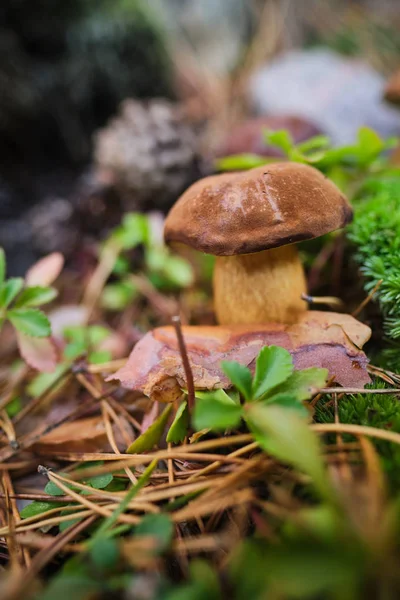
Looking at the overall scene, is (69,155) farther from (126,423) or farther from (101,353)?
(126,423)

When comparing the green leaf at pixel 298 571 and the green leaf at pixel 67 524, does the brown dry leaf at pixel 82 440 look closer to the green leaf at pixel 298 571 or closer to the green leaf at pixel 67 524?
the green leaf at pixel 67 524

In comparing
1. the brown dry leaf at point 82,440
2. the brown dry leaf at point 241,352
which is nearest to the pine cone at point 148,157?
the brown dry leaf at point 241,352

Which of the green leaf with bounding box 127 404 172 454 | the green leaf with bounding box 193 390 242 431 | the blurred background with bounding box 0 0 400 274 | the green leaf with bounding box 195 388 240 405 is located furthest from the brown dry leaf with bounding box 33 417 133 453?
the blurred background with bounding box 0 0 400 274

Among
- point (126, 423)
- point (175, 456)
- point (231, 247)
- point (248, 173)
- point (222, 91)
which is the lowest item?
point (126, 423)

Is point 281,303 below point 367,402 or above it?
above

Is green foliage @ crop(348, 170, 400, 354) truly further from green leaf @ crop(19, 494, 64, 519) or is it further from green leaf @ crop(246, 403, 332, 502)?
green leaf @ crop(19, 494, 64, 519)

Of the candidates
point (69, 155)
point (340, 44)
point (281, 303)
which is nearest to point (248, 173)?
point (281, 303)

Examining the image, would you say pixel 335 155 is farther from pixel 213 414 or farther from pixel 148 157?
pixel 213 414
